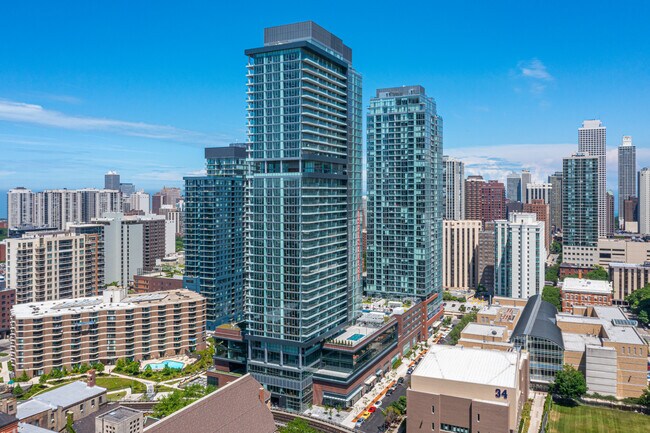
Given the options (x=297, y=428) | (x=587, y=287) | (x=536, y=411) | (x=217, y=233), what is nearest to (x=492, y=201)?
(x=587, y=287)

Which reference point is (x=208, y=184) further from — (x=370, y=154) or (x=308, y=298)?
(x=308, y=298)

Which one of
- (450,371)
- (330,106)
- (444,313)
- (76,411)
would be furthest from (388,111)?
(76,411)

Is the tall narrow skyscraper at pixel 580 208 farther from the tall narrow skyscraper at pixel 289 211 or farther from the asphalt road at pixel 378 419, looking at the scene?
the tall narrow skyscraper at pixel 289 211

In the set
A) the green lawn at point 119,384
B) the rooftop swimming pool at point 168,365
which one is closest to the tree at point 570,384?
the rooftop swimming pool at point 168,365

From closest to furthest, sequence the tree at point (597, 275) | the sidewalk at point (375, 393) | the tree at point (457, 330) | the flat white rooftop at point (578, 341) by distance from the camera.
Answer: the sidewalk at point (375, 393)
the flat white rooftop at point (578, 341)
the tree at point (457, 330)
the tree at point (597, 275)

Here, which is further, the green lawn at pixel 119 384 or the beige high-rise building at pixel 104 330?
the beige high-rise building at pixel 104 330

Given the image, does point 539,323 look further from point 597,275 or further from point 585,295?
point 597,275

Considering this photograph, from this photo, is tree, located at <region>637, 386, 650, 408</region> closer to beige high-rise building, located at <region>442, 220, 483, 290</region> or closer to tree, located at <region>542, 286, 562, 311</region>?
tree, located at <region>542, 286, 562, 311</region>
